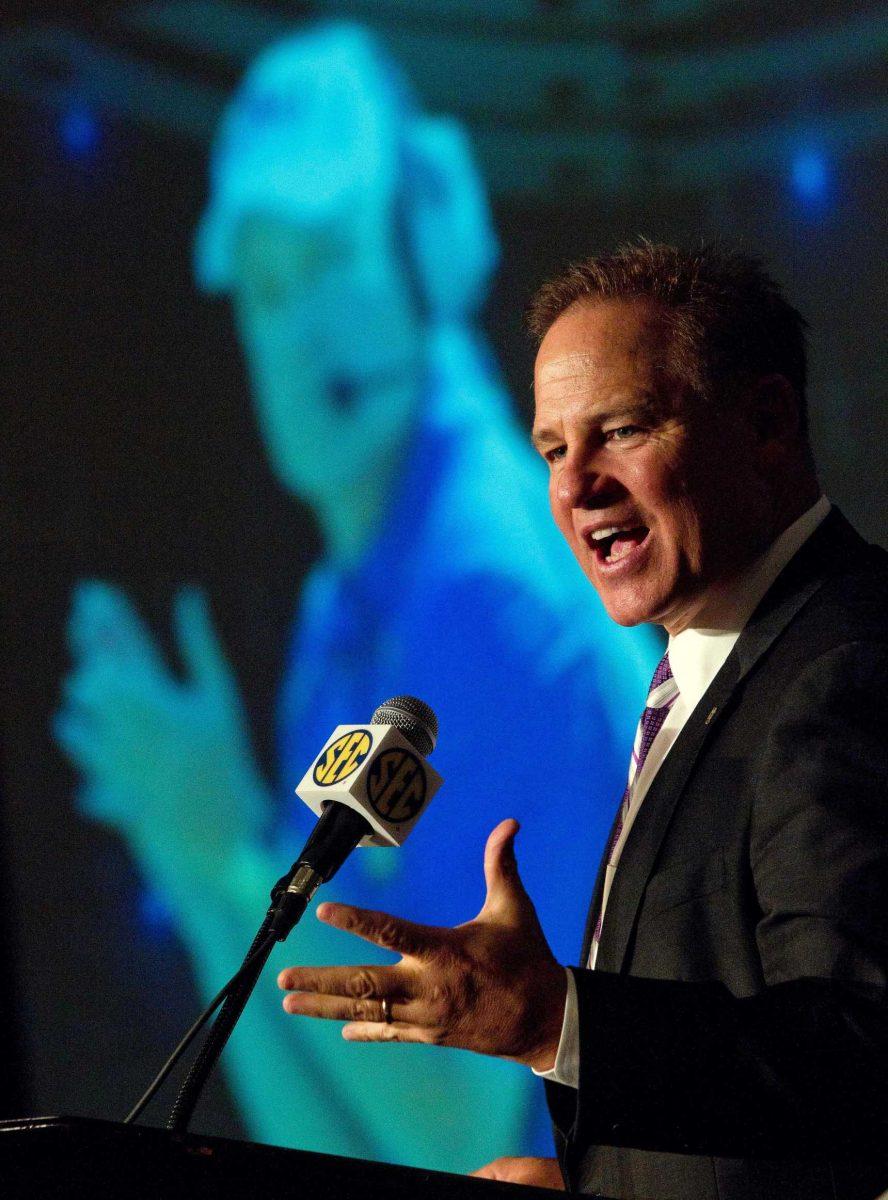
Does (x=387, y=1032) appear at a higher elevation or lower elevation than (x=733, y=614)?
lower

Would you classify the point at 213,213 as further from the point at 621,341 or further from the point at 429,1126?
the point at 429,1126

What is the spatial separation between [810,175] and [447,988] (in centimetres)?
243

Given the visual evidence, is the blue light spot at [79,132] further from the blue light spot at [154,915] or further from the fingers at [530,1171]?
the fingers at [530,1171]

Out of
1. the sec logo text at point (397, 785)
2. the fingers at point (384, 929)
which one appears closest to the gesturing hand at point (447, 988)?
the fingers at point (384, 929)

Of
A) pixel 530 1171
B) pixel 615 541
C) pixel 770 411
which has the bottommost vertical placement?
pixel 530 1171

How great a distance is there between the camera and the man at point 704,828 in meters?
1.11

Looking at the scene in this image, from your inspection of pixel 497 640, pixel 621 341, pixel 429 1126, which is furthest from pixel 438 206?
pixel 429 1126

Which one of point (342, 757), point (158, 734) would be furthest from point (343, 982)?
point (158, 734)

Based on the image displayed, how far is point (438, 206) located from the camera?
3.37 m

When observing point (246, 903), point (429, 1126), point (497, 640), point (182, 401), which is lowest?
point (429, 1126)

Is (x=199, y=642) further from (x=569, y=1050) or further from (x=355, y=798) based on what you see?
(x=569, y=1050)

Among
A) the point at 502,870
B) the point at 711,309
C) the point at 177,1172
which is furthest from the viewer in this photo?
the point at 711,309

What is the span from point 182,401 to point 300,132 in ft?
2.51

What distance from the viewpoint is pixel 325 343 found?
3.48m
